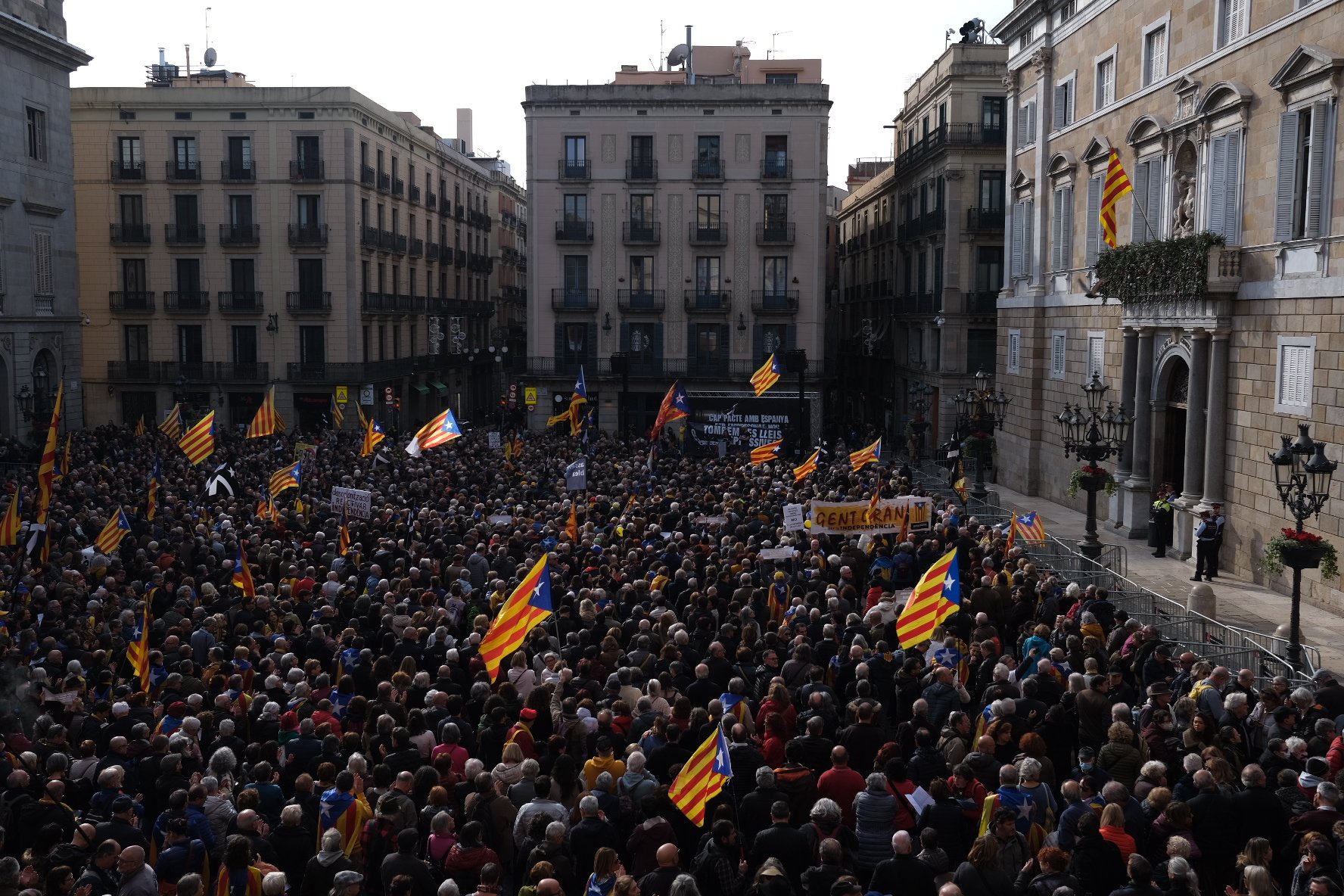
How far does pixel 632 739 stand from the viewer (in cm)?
1074

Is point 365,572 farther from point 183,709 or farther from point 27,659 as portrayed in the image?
point 183,709

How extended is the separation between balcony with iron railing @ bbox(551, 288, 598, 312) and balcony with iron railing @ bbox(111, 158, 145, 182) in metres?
17.9

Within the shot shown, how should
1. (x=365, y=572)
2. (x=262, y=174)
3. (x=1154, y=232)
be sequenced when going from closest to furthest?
(x=365, y=572) < (x=1154, y=232) < (x=262, y=174)

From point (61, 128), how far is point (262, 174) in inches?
388

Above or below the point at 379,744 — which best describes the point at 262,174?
above

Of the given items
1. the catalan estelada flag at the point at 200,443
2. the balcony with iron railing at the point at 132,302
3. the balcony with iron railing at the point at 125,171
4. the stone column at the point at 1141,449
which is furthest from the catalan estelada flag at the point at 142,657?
the balcony with iron railing at the point at 125,171

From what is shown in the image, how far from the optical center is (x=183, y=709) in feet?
37.2

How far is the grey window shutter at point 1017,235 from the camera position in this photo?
112ft

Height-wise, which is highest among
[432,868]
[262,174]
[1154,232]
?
[262,174]

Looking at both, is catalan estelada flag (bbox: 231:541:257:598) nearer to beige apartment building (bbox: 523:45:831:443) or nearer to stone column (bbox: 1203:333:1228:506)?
stone column (bbox: 1203:333:1228:506)

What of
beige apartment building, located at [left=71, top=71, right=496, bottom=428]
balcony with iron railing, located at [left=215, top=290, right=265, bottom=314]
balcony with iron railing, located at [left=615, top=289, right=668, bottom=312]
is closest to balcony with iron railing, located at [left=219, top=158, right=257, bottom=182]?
beige apartment building, located at [left=71, top=71, right=496, bottom=428]

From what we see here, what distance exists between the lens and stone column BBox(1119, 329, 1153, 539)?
25797mm

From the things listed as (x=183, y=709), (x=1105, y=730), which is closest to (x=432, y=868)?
(x=183, y=709)

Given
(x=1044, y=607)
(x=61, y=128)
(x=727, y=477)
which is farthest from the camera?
(x=61, y=128)
